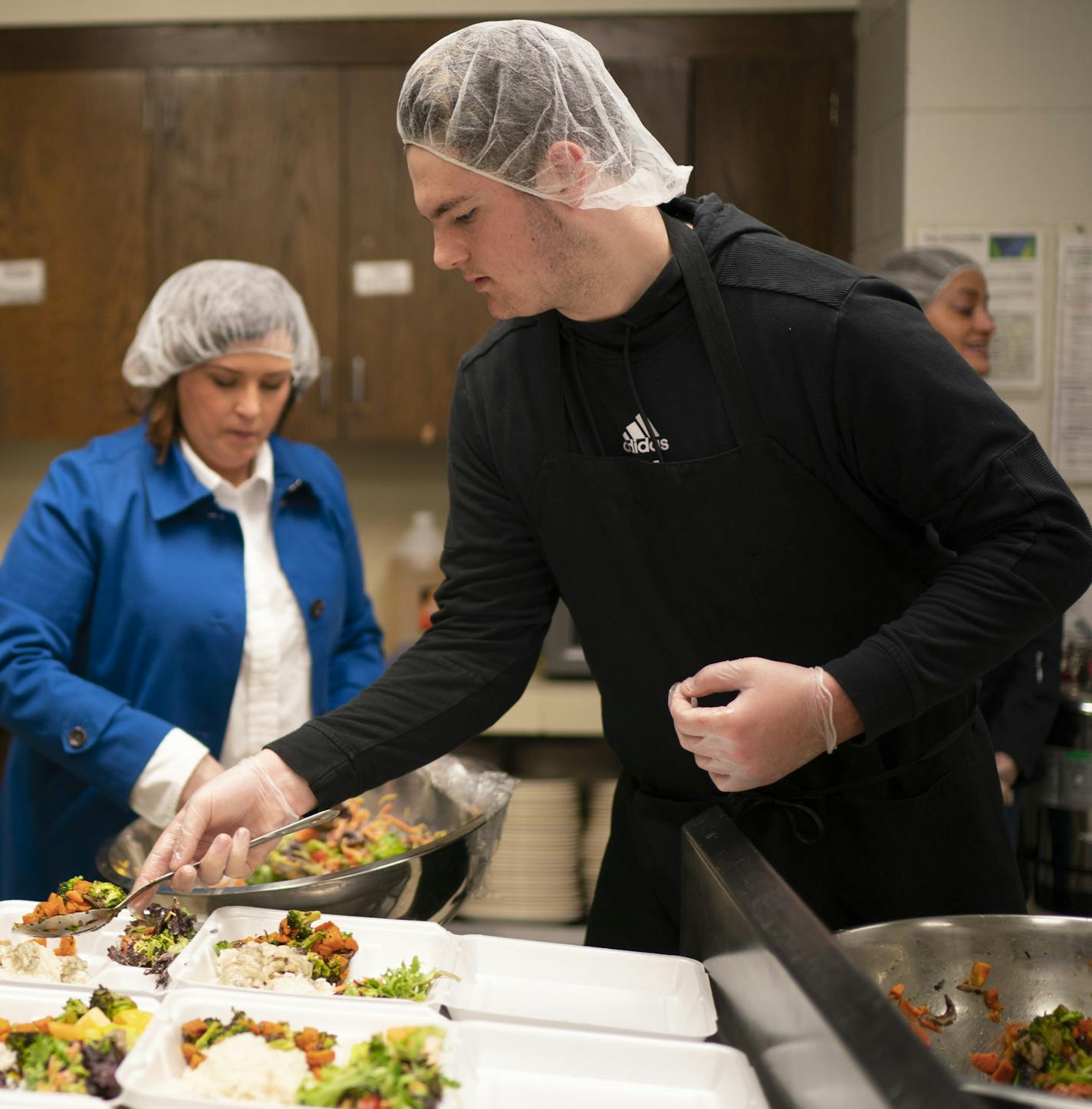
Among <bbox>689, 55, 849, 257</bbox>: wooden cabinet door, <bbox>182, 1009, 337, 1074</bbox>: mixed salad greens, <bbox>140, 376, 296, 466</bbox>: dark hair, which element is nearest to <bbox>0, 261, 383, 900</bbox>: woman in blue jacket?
<bbox>140, 376, 296, 466</bbox>: dark hair

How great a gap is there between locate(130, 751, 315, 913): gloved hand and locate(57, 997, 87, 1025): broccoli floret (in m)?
0.18

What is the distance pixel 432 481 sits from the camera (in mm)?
4109

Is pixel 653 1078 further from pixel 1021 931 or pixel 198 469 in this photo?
pixel 198 469

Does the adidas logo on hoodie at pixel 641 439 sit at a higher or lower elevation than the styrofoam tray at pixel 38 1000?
higher

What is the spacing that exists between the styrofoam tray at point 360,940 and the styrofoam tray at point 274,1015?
9 centimetres

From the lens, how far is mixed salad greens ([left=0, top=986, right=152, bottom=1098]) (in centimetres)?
98

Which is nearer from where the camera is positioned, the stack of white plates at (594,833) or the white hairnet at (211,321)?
the white hairnet at (211,321)

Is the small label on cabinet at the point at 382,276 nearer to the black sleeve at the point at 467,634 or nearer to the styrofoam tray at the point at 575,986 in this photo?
the black sleeve at the point at 467,634

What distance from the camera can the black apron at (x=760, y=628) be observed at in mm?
1415

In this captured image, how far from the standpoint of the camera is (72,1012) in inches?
42.6

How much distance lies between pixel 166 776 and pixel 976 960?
3.72 ft

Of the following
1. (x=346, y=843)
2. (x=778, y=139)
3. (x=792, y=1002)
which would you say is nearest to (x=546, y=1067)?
(x=792, y=1002)

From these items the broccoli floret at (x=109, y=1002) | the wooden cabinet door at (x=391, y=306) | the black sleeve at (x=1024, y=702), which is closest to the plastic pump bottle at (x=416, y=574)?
the wooden cabinet door at (x=391, y=306)

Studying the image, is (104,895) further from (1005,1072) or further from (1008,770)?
(1008,770)
